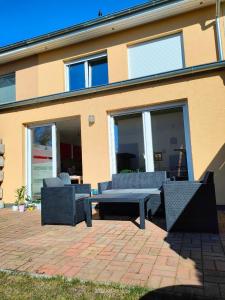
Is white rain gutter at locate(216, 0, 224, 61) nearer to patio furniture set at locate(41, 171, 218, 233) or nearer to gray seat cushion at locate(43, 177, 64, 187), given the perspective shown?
patio furniture set at locate(41, 171, 218, 233)

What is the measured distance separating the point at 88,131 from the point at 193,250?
14.7 feet

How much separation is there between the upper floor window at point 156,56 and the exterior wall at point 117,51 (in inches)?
6.5

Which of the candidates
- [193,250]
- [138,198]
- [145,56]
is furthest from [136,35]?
[193,250]

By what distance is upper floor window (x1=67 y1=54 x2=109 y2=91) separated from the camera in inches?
Result: 297

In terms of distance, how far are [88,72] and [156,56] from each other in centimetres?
216

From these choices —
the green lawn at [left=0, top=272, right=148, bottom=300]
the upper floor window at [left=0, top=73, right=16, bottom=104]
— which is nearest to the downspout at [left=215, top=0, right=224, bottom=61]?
the green lawn at [left=0, top=272, right=148, bottom=300]

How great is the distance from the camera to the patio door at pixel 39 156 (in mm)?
7672

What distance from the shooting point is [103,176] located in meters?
6.57

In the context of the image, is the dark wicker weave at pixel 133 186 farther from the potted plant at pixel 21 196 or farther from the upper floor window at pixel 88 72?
the upper floor window at pixel 88 72

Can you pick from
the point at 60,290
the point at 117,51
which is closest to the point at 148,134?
the point at 117,51

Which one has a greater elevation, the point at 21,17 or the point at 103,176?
the point at 21,17

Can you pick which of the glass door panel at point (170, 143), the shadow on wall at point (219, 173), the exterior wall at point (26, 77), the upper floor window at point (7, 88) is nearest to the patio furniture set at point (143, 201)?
the glass door panel at point (170, 143)

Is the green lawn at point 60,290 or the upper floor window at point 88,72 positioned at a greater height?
the upper floor window at point 88,72

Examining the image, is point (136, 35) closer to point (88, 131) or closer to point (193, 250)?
point (88, 131)
